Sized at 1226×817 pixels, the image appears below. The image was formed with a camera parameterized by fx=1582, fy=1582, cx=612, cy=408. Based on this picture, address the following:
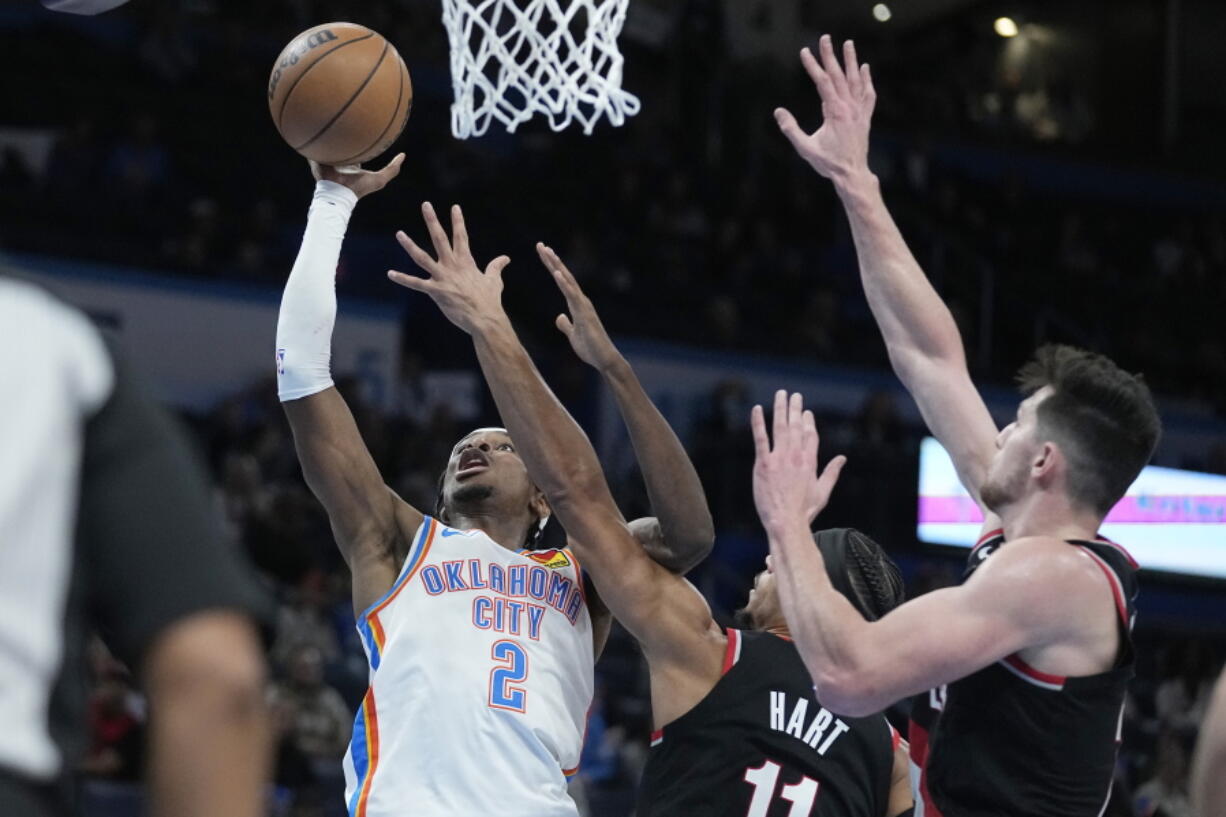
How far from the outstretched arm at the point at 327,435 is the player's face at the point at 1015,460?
1.70 m

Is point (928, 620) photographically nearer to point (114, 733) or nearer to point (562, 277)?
point (562, 277)

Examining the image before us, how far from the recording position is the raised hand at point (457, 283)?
166 inches

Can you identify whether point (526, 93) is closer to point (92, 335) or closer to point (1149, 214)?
point (92, 335)

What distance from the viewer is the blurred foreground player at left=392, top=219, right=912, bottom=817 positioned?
12.5ft

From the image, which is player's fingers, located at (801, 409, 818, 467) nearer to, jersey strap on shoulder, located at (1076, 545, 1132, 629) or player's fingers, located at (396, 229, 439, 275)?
jersey strap on shoulder, located at (1076, 545, 1132, 629)

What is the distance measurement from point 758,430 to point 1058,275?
1484 centimetres

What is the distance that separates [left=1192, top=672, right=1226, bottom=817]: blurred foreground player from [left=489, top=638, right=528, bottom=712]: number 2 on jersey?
1911 mm

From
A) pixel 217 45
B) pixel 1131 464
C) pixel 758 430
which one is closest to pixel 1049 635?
pixel 1131 464

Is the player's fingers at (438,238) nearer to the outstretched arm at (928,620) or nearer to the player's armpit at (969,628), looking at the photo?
the outstretched arm at (928,620)

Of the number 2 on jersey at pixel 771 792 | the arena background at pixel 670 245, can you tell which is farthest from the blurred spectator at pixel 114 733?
the number 2 on jersey at pixel 771 792

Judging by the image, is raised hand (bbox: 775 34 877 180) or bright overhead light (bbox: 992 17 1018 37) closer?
raised hand (bbox: 775 34 877 180)

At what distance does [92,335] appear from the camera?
56.4 inches

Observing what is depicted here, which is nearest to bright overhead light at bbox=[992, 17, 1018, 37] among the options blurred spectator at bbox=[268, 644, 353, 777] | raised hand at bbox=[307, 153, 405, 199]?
blurred spectator at bbox=[268, 644, 353, 777]

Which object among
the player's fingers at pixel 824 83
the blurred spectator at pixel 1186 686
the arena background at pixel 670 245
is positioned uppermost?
the player's fingers at pixel 824 83
